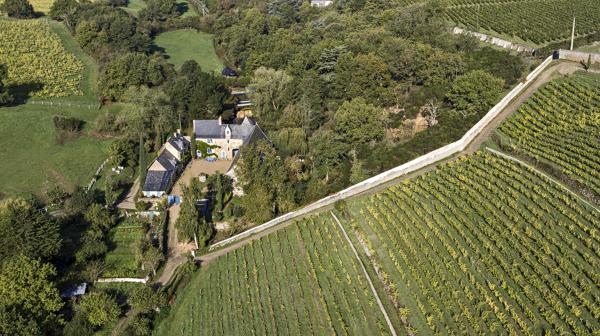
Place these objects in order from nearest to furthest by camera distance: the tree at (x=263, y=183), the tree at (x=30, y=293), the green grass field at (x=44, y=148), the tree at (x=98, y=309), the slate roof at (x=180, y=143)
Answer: the tree at (x=30, y=293) → the tree at (x=98, y=309) → the tree at (x=263, y=183) → the green grass field at (x=44, y=148) → the slate roof at (x=180, y=143)

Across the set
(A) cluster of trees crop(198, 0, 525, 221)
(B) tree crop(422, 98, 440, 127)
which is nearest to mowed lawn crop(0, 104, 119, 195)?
(A) cluster of trees crop(198, 0, 525, 221)

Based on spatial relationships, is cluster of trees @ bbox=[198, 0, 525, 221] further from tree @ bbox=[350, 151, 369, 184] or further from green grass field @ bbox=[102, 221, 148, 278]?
green grass field @ bbox=[102, 221, 148, 278]

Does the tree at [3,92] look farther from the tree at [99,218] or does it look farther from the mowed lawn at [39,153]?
the tree at [99,218]

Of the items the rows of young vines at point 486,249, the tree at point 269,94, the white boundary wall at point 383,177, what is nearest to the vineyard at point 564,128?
the rows of young vines at point 486,249

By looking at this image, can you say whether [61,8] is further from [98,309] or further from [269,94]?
[98,309]

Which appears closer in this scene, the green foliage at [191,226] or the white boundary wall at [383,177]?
the white boundary wall at [383,177]

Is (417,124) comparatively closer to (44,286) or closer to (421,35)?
(421,35)
